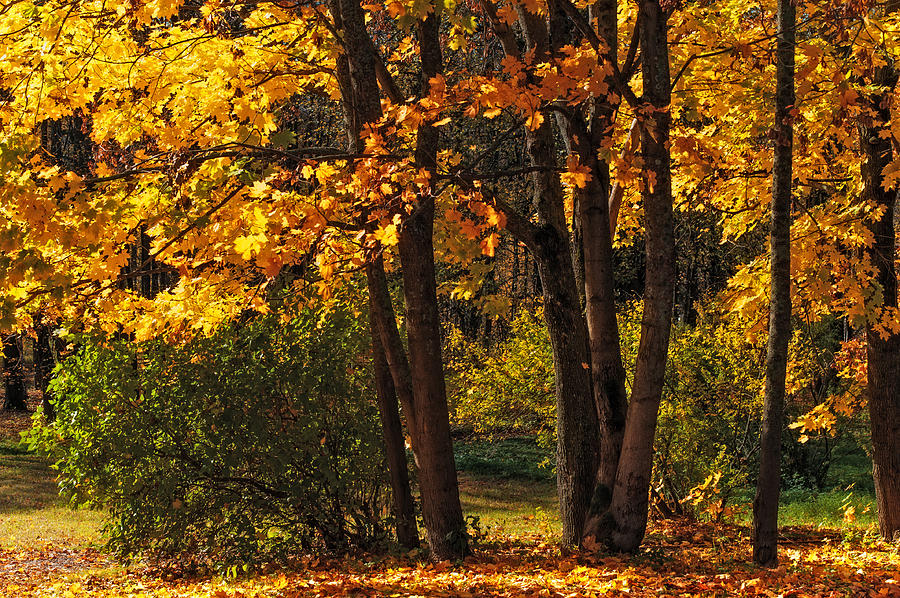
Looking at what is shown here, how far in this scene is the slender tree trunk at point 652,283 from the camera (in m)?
6.37

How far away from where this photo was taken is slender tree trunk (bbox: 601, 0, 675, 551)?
20.9 ft

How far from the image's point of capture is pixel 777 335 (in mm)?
6887

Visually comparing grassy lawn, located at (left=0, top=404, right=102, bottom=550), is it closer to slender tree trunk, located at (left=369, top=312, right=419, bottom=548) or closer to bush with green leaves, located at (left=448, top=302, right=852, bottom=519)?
slender tree trunk, located at (left=369, top=312, right=419, bottom=548)

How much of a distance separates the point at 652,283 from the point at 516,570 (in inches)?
92.7

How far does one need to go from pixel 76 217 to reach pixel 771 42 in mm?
6105

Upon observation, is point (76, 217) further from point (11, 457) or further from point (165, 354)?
point (11, 457)

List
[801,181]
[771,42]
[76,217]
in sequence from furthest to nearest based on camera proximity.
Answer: [801,181], [771,42], [76,217]

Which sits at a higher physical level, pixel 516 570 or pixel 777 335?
pixel 777 335

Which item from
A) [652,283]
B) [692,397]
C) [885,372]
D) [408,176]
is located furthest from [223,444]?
[692,397]

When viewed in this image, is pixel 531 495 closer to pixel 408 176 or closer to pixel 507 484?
pixel 507 484

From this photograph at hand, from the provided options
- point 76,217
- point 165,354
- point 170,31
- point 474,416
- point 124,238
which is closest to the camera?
point 76,217

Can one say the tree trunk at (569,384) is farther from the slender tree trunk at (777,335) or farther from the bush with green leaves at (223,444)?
the bush with green leaves at (223,444)

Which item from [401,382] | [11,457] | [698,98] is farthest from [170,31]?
[11,457]

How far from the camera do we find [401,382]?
745cm
